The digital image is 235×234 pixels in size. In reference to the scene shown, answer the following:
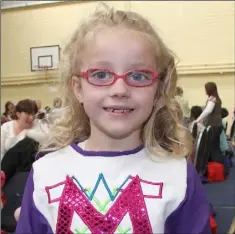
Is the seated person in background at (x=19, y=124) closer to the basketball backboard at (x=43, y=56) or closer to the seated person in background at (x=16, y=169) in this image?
the seated person in background at (x=16, y=169)

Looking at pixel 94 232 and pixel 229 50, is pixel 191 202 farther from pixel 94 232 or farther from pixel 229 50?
pixel 229 50

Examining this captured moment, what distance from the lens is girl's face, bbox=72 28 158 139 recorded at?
0.95 m

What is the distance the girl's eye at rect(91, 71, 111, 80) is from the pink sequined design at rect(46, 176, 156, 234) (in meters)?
0.28

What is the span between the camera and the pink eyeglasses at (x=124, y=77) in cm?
95

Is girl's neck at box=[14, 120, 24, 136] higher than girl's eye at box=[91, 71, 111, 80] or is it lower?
lower

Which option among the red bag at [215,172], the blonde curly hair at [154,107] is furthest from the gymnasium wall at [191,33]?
the blonde curly hair at [154,107]

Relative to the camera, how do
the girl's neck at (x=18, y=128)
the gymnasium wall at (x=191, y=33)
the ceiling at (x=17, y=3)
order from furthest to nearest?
the ceiling at (x=17, y=3), the gymnasium wall at (x=191, y=33), the girl's neck at (x=18, y=128)

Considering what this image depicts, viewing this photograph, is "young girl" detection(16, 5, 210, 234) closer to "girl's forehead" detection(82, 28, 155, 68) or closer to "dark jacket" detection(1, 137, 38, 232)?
"girl's forehead" detection(82, 28, 155, 68)

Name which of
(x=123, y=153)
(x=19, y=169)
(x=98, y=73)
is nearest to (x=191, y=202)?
(x=123, y=153)

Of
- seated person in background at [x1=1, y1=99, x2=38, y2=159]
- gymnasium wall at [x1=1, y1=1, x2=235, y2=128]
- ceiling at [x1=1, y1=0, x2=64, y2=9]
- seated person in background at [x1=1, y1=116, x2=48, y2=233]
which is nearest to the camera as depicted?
seated person in background at [x1=1, y1=116, x2=48, y2=233]

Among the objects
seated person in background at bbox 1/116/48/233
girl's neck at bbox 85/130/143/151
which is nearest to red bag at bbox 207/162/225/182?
seated person in background at bbox 1/116/48/233

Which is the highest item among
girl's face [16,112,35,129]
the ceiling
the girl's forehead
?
the ceiling

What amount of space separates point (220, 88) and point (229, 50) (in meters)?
0.85

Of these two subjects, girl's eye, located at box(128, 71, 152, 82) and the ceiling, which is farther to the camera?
the ceiling
